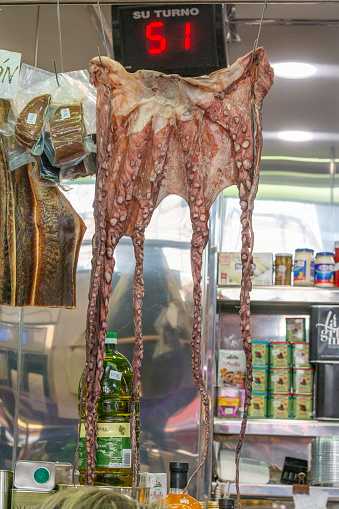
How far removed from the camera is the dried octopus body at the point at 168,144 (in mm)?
1485

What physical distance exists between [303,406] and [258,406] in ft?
0.65

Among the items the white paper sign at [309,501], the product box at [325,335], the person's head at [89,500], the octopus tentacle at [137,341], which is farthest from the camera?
the product box at [325,335]

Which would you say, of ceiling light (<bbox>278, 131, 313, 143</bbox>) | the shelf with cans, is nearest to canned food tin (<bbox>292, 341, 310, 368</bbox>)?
the shelf with cans

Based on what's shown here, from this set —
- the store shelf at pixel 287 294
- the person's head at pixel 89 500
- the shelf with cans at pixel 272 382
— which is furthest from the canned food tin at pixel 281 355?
the person's head at pixel 89 500

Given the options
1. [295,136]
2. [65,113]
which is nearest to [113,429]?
[65,113]

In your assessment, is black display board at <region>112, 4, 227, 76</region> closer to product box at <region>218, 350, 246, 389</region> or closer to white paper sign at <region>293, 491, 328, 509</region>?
product box at <region>218, 350, 246, 389</region>

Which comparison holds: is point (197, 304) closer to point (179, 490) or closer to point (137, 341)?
point (137, 341)

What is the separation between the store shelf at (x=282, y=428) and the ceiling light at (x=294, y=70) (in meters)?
1.78

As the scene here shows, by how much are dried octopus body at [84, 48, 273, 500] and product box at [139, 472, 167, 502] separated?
1.41 ft

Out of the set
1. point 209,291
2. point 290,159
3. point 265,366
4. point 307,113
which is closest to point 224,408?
point 265,366

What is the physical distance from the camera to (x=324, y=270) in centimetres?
303

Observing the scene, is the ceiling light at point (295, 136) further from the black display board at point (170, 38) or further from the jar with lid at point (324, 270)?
the black display board at point (170, 38)

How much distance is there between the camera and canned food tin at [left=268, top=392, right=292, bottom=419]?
303 cm

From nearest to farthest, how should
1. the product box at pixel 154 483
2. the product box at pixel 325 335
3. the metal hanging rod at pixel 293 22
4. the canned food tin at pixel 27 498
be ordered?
the canned food tin at pixel 27 498 → the product box at pixel 154 483 → the product box at pixel 325 335 → the metal hanging rod at pixel 293 22
